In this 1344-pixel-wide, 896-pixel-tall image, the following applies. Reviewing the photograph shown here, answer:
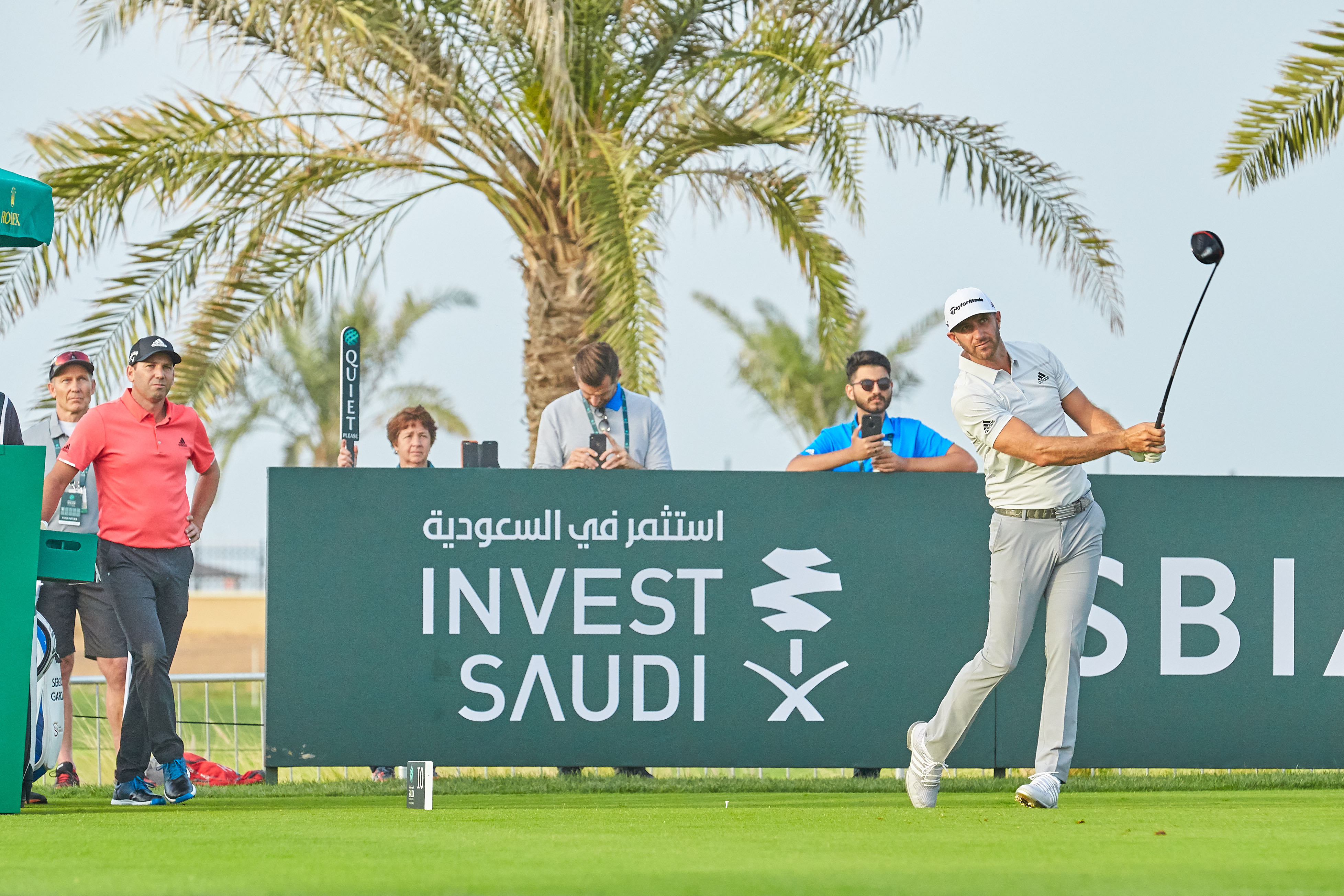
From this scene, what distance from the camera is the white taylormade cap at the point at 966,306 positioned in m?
6.19

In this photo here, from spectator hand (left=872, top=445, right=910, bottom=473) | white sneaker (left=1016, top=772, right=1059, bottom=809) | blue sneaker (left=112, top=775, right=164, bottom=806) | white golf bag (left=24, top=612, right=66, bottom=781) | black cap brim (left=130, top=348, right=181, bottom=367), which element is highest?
black cap brim (left=130, top=348, right=181, bottom=367)

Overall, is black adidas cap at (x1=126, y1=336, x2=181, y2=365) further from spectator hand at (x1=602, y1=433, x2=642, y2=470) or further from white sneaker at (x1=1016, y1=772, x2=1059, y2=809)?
white sneaker at (x1=1016, y1=772, x2=1059, y2=809)

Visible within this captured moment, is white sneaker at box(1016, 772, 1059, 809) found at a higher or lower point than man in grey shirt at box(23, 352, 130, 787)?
lower

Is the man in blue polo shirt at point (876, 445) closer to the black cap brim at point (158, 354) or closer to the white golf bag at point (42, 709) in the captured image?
the black cap brim at point (158, 354)

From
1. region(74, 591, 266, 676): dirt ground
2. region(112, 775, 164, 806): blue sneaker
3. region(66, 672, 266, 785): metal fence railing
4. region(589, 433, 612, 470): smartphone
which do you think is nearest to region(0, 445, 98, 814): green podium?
region(112, 775, 164, 806): blue sneaker

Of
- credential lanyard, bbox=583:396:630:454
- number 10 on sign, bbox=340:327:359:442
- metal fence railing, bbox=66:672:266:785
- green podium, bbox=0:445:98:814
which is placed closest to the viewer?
green podium, bbox=0:445:98:814

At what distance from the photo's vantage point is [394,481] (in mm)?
7516

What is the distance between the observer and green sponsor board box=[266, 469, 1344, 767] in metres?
7.44

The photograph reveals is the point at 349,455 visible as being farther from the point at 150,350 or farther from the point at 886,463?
the point at 886,463

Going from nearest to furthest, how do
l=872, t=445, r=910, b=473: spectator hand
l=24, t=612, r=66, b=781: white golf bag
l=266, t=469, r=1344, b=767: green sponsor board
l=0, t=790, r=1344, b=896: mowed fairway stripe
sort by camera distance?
l=0, t=790, r=1344, b=896: mowed fairway stripe < l=24, t=612, r=66, b=781: white golf bag < l=266, t=469, r=1344, b=767: green sponsor board < l=872, t=445, r=910, b=473: spectator hand

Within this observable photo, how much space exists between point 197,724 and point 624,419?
3.58m

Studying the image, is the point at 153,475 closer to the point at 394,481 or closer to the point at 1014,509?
the point at 394,481

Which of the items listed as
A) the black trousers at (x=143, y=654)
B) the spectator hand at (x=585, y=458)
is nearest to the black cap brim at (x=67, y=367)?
the black trousers at (x=143, y=654)

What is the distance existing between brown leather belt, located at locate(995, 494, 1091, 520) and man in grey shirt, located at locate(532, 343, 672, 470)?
2.22 m
